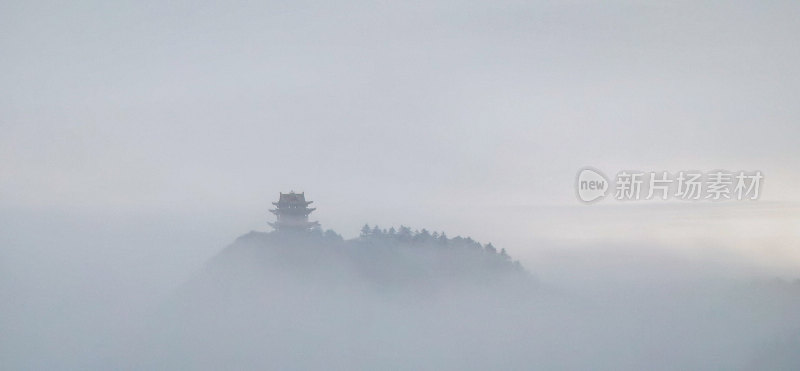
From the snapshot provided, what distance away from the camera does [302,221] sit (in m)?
49.1

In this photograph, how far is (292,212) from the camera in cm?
4866

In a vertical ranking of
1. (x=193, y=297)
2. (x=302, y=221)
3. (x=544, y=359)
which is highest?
→ (x=302, y=221)

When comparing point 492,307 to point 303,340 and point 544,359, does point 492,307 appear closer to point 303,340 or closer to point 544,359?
point 544,359

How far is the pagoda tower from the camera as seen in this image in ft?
159

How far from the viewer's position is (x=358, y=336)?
156 ft

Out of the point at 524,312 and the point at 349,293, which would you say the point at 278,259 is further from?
the point at 524,312

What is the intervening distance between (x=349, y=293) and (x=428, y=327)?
513 cm

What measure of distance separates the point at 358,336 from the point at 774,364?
71.8 feet

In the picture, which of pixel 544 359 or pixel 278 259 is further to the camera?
pixel 278 259

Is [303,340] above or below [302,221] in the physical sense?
below

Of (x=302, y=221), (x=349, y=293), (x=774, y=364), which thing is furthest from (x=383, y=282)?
(x=774, y=364)

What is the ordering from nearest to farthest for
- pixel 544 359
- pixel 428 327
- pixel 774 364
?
pixel 774 364
pixel 544 359
pixel 428 327

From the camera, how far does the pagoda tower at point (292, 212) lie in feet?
159

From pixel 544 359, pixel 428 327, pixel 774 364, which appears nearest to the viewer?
pixel 774 364
